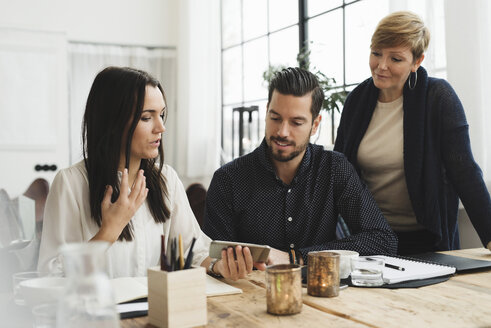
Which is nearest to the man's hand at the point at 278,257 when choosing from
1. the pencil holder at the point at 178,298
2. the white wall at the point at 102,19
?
the pencil holder at the point at 178,298

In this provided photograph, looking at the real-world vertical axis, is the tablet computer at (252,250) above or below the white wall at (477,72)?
below

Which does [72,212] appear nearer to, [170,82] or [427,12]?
[427,12]

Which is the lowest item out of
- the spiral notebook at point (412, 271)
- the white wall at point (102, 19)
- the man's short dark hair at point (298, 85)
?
the spiral notebook at point (412, 271)

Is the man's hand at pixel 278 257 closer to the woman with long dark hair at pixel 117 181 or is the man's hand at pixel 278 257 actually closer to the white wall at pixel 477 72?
the woman with long dark hair at pixel 117 181

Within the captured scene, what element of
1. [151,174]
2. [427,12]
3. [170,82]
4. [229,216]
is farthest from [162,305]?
[170,82]

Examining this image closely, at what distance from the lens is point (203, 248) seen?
1.69m

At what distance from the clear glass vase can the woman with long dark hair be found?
742mm

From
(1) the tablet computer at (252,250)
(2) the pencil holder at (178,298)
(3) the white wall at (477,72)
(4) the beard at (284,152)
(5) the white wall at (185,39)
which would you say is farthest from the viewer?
(5) the white wall at (185,39)

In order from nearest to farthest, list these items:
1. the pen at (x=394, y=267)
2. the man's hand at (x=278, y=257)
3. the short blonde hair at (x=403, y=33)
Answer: the pen at (x=394, y=267), the man's hand at (x=278, y=257), the short blonde hair at (x=403, y=33)

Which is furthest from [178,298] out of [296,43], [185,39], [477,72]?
[185,39]

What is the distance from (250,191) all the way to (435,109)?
2.57 ft

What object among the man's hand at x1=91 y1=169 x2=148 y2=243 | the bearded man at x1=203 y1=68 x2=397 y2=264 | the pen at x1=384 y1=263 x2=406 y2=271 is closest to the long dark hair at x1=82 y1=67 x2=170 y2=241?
the man's hand at x1=91 y1=169 x2=148 y2=243

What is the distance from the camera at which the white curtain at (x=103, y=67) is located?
5.32 m

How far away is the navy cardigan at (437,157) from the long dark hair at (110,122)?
1.03m
